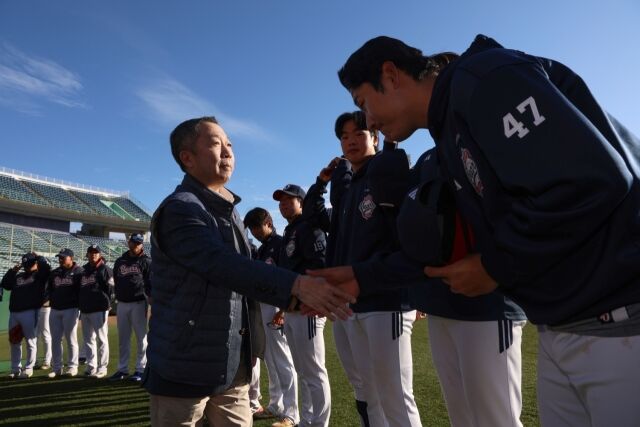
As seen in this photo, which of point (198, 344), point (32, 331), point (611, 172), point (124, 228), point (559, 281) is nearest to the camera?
point (611, 172)

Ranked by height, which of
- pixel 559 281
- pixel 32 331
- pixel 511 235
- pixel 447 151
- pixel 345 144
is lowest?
pixel 32 331

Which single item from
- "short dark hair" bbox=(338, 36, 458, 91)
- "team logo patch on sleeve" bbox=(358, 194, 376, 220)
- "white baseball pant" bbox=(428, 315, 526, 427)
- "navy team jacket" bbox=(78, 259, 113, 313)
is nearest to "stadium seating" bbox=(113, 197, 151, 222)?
"navy team jacket" bbox=(78, 259, 113, 313)

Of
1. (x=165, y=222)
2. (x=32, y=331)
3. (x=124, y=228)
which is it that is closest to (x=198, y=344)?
(x=165, y=222)

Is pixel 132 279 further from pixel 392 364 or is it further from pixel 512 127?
pixel 512 127

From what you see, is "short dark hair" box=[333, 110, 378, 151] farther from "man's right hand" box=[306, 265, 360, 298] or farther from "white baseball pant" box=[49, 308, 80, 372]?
"white baseball pant" box=[49, 308, 80, 372]

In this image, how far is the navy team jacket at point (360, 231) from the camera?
3.14 metres

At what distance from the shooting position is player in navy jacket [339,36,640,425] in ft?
3.67

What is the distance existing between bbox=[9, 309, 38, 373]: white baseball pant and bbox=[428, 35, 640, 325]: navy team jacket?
10150mm

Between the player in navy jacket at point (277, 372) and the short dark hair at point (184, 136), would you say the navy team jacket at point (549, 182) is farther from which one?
the player in navy jacket at point (277, 372)

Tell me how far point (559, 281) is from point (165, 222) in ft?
6.18

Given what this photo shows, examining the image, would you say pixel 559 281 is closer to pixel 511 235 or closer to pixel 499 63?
pixel 511 235

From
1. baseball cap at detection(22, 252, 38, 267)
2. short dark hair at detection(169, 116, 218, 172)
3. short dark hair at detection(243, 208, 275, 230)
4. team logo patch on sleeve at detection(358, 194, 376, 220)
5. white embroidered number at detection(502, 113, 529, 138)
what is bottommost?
white embroidered number at detection(502, 113, 529, 138)

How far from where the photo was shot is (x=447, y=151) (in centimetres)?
155

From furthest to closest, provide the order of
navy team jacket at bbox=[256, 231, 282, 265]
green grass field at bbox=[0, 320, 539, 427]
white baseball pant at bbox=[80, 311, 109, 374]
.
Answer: white baseball pant at bbox=[80, 311, 109, 374] < navy team jacket at bbox=[256, 231, 282, 265] < green grass field at bbox=[0, 320, 539, 427]
